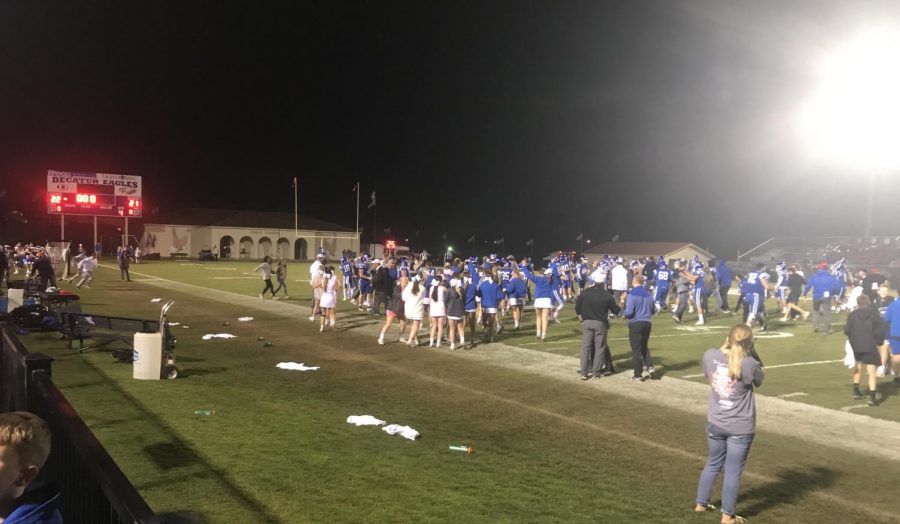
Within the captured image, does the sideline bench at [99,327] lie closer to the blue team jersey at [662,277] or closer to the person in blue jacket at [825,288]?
the blue team jersey at [662,277]

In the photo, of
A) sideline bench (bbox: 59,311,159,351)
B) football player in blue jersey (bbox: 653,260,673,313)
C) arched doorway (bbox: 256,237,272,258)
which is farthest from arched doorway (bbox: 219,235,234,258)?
sideline bench (bbox: 59,311,159,351)

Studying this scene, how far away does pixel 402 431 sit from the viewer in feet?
25.7

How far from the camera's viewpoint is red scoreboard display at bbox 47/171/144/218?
47.7 metres

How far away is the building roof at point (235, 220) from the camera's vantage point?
76688 millimetres

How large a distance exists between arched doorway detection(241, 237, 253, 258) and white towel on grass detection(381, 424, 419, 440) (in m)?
73.3

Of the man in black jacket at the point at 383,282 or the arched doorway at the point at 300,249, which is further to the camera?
the arched doorway at the point at 300,249

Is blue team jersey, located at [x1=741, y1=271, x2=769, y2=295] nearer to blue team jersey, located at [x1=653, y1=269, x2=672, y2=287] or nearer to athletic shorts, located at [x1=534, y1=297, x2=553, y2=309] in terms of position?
blue team jersey, located at [x1=653, y1=269, x2=672, y2=287]

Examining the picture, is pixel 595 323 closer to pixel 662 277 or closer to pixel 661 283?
pixel 662 277

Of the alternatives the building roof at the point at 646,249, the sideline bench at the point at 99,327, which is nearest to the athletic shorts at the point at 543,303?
Result: the sideline bench at the point at 99,327

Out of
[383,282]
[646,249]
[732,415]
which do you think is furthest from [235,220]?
[732,415]

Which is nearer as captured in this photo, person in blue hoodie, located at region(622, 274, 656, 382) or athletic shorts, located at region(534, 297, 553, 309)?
person in blue hoodie, located at region(622, 274, 656, 382)

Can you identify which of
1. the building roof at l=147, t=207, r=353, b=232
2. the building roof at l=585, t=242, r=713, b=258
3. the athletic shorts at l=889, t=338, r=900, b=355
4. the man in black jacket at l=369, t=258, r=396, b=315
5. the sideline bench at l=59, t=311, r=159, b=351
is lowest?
the sideline bench at l=59, t=311, r=159, b=351

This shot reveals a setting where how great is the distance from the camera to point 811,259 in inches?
2015

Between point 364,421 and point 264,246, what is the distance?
7327cm
